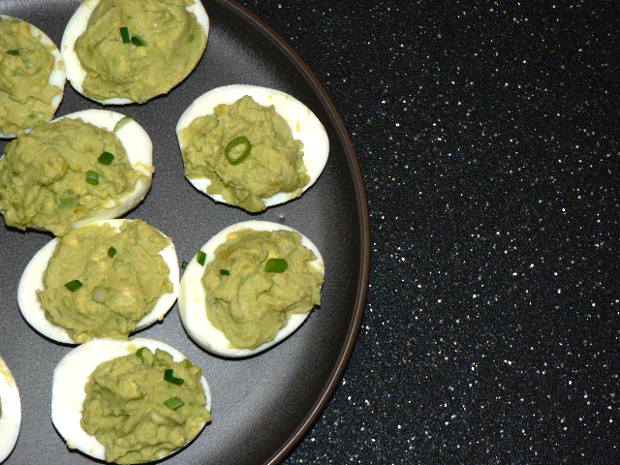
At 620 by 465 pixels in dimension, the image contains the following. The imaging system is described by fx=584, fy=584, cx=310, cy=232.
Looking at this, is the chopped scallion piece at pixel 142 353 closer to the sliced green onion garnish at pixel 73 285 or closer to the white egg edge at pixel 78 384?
the white egg edge at pixel 78 384

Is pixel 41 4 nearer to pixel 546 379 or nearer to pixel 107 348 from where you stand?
pixel 107 348

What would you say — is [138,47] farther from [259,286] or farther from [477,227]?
[477,227]

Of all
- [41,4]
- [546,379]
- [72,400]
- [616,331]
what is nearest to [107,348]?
[72,400]

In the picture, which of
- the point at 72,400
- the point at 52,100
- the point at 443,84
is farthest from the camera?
the point at 443,84

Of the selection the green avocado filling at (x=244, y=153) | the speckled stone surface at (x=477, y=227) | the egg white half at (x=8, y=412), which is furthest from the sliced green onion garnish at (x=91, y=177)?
the speckled stone surface at (x=477, y=227)

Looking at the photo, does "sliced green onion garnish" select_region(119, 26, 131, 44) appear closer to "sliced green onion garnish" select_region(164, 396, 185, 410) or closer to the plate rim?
the plate rim

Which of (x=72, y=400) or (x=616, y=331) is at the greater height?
(x=616, y=331)

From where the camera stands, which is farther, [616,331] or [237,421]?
Result: [616,331]
